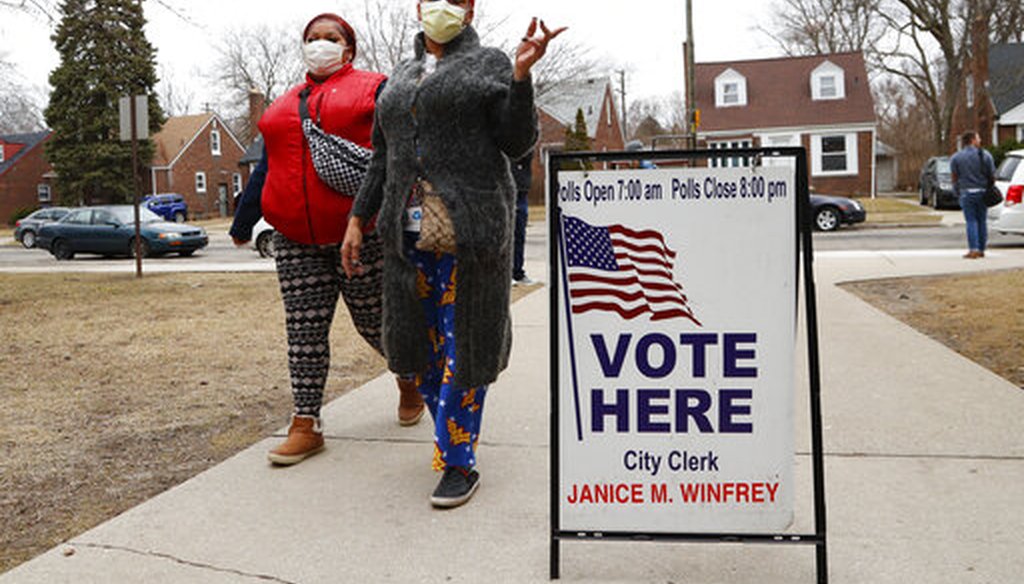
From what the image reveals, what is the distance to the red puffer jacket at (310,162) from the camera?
13.2ft

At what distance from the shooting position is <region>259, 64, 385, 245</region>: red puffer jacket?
404 cm

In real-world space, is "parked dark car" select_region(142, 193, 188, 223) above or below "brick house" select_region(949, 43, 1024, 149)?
below

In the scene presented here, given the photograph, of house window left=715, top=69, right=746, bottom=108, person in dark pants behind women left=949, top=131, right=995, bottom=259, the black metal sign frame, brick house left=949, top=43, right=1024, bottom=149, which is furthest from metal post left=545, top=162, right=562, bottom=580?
house window left=715, top=69, right=746, bottom=108

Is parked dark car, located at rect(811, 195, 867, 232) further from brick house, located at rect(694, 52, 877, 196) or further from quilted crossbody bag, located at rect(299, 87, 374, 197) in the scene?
quilted crossbody bag, located at rect(299, 87, 374, 197)

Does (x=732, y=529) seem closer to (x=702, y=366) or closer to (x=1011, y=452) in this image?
(x=702, y=366)

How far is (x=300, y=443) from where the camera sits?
13.8ft

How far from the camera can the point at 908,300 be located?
9.43 m

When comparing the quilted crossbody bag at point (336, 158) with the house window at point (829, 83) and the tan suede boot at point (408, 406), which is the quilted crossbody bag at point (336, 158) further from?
the house window at point (829, 83)

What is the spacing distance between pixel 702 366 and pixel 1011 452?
2076 millimetres

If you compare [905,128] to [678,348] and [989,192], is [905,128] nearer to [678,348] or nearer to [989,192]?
[989,192]

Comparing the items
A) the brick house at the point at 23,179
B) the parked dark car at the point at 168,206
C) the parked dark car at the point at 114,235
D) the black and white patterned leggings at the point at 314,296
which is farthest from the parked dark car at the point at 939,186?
the brick house at the point at 23,179

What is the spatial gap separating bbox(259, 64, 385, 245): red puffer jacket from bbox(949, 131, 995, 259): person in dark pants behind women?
36.0ft


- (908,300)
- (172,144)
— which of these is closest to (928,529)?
(908,300)

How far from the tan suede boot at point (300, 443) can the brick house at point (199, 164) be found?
2117 inches
